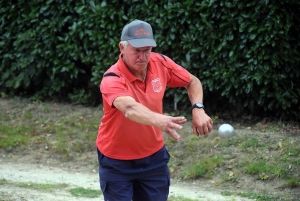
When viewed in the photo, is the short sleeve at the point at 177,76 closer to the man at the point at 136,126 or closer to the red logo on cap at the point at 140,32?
the man at the point at 136,126

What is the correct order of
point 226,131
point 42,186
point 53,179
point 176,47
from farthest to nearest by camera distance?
point 176,47 < point 226,131 < point 53,179 < point 42,186

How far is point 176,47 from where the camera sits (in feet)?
29.8

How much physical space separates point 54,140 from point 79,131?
433 millimetres

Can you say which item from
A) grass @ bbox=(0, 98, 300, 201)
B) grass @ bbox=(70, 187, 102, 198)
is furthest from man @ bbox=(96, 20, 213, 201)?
grass @ bbox=(0, 98, 300, 201)

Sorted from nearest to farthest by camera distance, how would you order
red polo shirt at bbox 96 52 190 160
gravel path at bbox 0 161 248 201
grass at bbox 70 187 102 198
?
1. red polo shirt at bbox 96 52 190 160
2. gravel path at bbox 0 161 248 201
3. grass at bbox 70 187 102 198

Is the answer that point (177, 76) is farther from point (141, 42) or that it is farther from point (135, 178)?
point (135, 178)

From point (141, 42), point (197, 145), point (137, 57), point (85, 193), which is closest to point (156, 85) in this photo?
point (137, 57)

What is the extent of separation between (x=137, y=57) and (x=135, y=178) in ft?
3.24

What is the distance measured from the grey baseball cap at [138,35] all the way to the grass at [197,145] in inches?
128

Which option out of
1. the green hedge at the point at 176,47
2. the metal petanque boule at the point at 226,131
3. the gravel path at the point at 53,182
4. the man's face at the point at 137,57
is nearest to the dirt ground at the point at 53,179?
the gravel path at the point at 53,182

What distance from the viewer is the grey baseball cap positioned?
4.36m

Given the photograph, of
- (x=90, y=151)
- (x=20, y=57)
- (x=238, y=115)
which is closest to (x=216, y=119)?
(x=238, y=115)

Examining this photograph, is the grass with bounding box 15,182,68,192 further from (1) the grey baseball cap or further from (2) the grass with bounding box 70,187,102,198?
(1) the grey baseball cap

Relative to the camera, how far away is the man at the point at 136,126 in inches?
174
